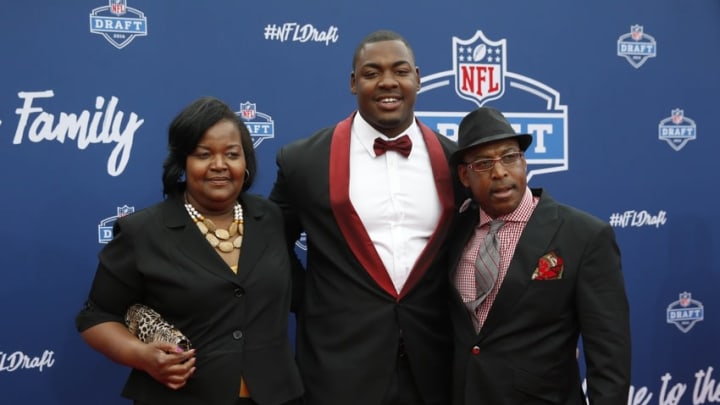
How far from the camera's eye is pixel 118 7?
2635 mm

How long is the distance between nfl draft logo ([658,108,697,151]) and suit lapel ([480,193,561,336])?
185cm

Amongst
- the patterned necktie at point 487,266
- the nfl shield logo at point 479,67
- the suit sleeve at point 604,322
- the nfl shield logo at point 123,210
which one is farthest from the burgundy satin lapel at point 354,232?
the nfl shield logo at point 479,67

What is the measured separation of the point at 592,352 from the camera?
6.24 feet

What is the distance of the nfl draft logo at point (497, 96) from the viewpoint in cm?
311

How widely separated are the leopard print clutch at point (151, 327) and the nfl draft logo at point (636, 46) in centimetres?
262

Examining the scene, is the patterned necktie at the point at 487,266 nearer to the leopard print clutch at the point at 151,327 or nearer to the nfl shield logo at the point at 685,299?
the leopard print clutch at the point at 151,327

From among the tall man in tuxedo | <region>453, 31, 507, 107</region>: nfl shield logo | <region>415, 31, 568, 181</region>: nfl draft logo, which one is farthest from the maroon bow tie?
<region>453, 31, 507, 107</region>: nfl shield logo

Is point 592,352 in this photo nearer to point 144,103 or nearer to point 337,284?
point 337,284

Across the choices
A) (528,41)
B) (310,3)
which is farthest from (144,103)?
(528,41)

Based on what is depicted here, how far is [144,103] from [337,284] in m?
1.14

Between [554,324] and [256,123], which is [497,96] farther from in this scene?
[554,324]

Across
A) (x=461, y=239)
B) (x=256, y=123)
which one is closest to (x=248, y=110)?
(x=256, y=123)

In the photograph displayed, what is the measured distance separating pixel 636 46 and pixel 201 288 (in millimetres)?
2623

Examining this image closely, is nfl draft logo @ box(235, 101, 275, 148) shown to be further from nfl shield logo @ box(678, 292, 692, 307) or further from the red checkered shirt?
nfl shield logo @ box(678, 292, 692, 307)
